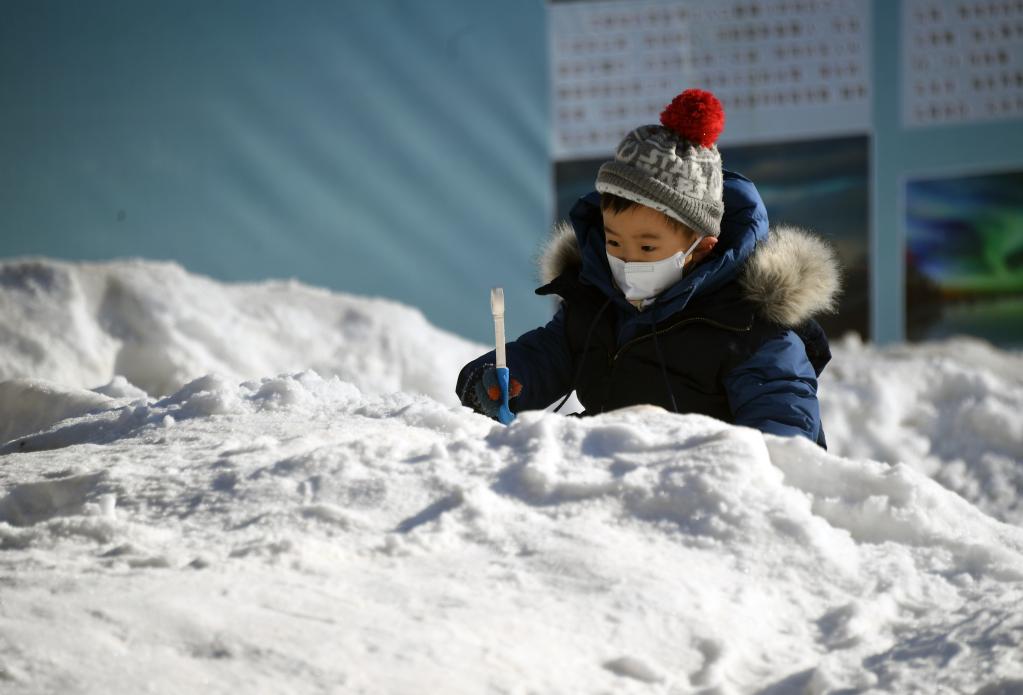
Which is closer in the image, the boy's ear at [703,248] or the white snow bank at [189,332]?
the boy's ear at [703,248]

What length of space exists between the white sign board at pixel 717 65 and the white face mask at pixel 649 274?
2.04m

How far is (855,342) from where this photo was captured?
3.86m

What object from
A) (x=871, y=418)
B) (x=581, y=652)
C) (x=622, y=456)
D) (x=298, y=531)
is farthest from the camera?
(x=871, y=418)

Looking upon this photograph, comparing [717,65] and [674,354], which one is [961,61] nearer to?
[717,65]

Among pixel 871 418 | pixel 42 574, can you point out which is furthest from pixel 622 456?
pixel 871 418

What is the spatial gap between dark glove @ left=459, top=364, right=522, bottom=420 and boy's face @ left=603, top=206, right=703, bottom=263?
0.28m

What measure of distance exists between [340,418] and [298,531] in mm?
304

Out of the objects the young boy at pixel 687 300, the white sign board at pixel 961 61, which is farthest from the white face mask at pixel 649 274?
the white sign board at pixel 961 61

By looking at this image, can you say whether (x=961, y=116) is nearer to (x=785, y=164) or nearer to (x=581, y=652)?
(x=785, y=164)

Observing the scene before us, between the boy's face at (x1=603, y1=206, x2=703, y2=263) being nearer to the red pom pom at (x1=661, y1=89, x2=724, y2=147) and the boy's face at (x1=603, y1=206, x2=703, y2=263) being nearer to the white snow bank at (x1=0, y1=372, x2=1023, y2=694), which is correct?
the red pom pom at (x1=661, y1=89, x2=724, y2=147)

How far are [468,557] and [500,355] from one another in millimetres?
691

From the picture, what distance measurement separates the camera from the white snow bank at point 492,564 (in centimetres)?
92

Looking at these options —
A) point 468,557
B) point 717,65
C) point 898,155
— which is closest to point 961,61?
point 898,155

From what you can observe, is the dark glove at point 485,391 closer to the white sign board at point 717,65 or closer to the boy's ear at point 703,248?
the boy's ear at point 703,248
